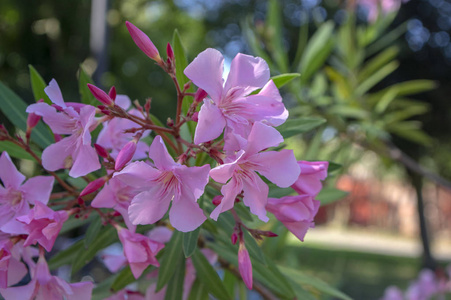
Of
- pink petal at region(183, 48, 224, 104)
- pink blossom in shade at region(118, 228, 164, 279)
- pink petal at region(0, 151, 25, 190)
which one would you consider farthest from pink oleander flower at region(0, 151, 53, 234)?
pink petal at region(183, 48, 224, 104)

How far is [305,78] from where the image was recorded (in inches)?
55.9

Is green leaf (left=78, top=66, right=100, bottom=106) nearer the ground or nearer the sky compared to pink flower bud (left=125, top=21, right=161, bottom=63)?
nearer the ground

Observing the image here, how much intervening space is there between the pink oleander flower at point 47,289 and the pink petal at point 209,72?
0.82 feet

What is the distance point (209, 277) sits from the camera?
663 millimetres

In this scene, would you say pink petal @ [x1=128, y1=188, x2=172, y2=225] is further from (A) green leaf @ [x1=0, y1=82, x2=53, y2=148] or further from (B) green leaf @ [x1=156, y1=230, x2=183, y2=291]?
(A) green leaf @ [x1=0, y1=82, x2=53, y2=148]

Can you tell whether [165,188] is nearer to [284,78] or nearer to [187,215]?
[187,215]

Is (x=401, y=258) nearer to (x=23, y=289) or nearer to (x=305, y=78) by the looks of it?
(x=305, y=78)

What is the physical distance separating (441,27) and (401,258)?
530 cm

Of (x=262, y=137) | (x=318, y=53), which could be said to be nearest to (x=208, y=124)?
(x=262, y=137)

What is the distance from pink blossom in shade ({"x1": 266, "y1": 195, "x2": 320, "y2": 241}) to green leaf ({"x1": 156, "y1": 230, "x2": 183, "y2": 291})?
0.65 ft

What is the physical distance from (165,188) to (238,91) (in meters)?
→ 0.12

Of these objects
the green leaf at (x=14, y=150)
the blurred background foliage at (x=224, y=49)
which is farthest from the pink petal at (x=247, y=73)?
the blurred background foliage at (x=224, y=49)

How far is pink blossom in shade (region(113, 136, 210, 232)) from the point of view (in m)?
0.43

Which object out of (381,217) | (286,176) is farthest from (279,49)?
(381,217)
